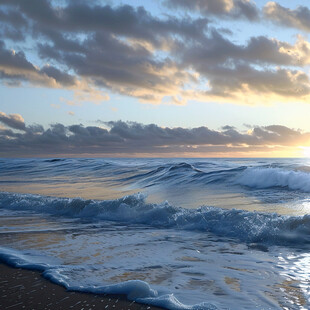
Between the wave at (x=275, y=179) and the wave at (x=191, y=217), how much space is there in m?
6.68

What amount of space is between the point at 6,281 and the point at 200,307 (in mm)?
2269

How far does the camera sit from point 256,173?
15227 millimetres

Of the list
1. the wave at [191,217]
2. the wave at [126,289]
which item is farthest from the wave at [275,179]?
the wave at [126,289]

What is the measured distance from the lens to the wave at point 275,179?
1337 cm

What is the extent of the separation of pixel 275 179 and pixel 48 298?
1279 cm

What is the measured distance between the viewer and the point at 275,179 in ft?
47.4

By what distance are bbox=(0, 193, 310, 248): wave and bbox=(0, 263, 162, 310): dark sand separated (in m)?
3.50

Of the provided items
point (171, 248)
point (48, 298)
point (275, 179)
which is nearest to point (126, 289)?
point (48, 298)

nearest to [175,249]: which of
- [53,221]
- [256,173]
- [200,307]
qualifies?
[200,307]

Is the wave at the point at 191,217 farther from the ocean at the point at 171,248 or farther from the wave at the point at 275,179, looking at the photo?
the wave at the point at 275,179

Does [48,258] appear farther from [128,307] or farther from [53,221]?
[53,221]

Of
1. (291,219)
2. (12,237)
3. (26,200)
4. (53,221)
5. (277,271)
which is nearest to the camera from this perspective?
(277,271)

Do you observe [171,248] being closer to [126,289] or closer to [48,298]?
[126,289]

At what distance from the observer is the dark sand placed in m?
3.17
